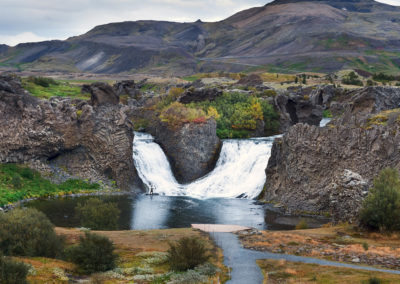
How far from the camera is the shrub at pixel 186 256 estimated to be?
3005 cm

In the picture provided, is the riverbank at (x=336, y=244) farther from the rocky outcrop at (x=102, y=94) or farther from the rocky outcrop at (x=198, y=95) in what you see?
the rocky outcrop at (x=198, y=95)

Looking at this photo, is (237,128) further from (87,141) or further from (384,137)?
(384,137)

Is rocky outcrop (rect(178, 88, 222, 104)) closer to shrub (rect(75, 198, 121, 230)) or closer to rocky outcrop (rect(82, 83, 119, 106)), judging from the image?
rocky outcrop (rect(82, 83, 119, 106))

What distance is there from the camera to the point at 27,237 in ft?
103

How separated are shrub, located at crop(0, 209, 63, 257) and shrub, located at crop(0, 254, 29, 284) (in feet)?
21.9

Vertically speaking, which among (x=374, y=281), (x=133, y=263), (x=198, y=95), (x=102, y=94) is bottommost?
(x=133, y=263)

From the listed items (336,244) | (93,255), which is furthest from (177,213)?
(93,255)

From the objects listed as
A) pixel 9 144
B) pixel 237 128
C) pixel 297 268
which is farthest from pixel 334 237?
pixel 237 128

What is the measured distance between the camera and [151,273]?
29.4 m

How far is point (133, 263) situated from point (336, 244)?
1525 centimetres

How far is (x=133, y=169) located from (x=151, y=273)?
156 ft

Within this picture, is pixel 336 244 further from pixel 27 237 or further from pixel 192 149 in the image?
pixel 192 149

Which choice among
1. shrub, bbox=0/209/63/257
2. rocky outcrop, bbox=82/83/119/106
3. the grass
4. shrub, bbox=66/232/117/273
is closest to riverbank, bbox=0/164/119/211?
rocky outcrop, bbox=82/83/119/106

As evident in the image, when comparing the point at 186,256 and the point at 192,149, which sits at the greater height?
the point at 192,149
